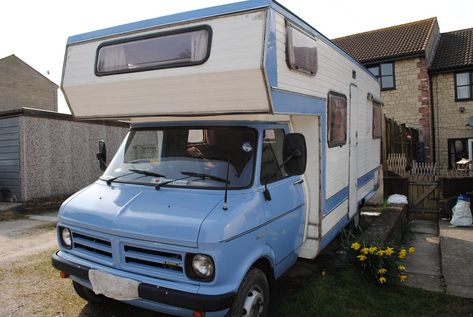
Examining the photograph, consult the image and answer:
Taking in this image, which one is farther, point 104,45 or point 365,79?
point 365,79

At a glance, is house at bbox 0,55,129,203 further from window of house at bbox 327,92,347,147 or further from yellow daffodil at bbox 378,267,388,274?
yellow daffodil at bbox 378,267,388,274

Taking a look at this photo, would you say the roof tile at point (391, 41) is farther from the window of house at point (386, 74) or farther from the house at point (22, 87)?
the house at point (22, 87)

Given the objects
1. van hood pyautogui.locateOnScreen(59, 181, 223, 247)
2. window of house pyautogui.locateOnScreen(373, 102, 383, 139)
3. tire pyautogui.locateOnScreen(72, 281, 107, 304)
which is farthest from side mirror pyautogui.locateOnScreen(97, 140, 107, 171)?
window of house pyautogui.locateOnScreen(373, 102, 383, 139)

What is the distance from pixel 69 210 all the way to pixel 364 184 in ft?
18.2

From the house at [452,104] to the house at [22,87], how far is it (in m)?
28.4

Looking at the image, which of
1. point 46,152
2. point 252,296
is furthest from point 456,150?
point 252,296

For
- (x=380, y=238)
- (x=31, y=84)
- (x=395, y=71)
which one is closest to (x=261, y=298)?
(x=380, y=238)

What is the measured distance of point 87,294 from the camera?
4.05 metres

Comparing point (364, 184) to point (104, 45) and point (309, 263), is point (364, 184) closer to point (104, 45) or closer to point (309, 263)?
point (309, 263)

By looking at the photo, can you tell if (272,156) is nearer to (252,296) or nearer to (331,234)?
(252,296)

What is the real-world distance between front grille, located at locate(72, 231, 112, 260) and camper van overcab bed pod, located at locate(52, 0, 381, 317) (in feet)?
0.04

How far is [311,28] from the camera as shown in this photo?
4430mm

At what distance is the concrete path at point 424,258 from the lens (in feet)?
16.5

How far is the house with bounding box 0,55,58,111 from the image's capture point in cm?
2875
